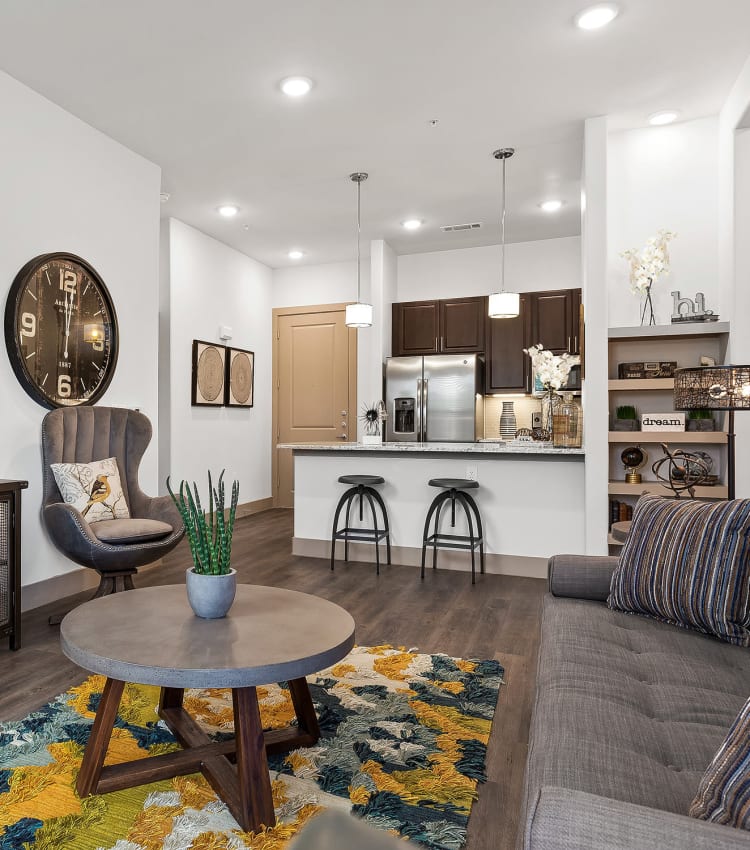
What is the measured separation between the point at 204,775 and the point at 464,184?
181 inches

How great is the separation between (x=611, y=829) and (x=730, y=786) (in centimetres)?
20

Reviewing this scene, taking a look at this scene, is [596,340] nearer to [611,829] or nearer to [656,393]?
[656,393]

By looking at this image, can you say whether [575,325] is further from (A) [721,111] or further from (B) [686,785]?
(B) [686,785]

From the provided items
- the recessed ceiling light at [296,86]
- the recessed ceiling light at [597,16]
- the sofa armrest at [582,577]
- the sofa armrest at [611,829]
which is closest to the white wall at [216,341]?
the recessed ceiling light at [296,86]

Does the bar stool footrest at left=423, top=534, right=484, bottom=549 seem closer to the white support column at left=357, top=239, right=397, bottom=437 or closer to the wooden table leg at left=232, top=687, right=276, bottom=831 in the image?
the white support column at left=357, top=239, right=397, bottom=437

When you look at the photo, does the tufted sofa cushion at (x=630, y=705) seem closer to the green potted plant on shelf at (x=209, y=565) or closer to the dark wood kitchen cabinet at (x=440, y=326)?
the green potted plant on shelf at (x=209, y=565)

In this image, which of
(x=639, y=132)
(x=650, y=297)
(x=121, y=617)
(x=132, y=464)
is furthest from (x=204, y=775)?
(x=639, y=132)

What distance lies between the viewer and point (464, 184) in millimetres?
5004

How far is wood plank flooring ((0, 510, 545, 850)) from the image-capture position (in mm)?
1813

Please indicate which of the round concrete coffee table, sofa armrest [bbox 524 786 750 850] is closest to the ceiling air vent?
the round concrete coffee table

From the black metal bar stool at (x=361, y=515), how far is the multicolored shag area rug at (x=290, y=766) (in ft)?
6.47

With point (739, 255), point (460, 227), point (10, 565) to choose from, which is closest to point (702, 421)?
point (739, 255)

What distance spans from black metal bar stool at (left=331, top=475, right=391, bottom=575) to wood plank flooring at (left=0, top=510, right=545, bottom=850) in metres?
0.21

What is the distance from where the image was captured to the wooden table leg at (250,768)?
60.3 inches
